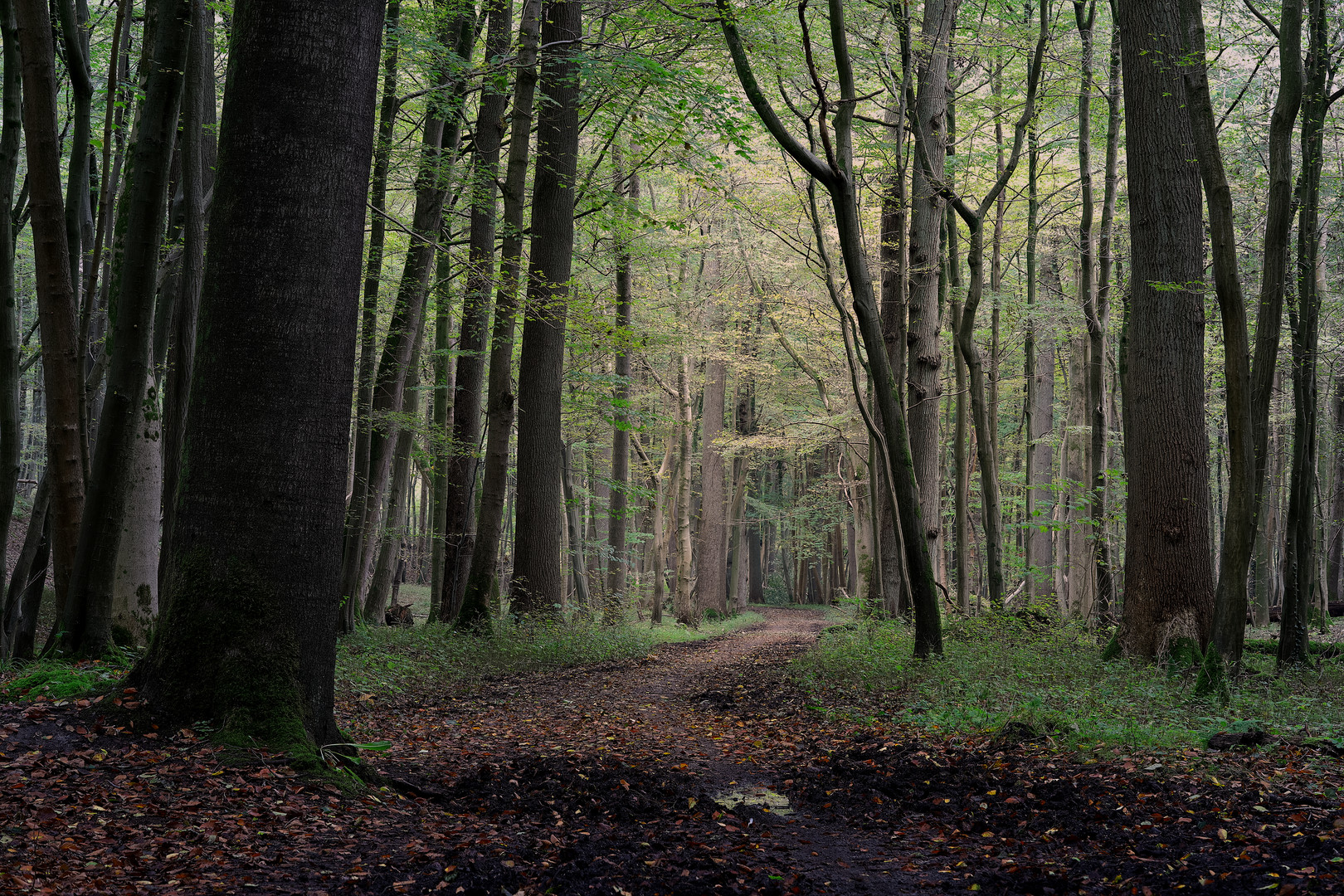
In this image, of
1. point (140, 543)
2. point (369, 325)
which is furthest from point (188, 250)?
point (369, 325)

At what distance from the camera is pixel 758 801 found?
514 cm

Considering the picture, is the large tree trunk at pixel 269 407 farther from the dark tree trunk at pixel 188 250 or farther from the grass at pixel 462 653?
the grass at pixel 462 653

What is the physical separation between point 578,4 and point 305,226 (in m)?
9.94

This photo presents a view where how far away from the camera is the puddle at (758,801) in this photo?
4926mm

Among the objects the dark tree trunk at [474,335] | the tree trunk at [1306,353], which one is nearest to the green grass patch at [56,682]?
the dark tree trunk at [474,335]

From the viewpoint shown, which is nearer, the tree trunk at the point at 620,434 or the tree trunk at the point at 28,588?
the tree trunk at the point at 28,588

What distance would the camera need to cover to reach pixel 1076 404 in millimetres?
19422

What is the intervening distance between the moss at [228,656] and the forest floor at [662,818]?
179mm

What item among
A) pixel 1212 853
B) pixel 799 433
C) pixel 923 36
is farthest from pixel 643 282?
pixel 1212 853

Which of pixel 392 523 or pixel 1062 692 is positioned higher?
pixel 392 523

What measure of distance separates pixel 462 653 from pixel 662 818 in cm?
670

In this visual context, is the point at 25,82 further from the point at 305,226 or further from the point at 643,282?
the point at 643,282

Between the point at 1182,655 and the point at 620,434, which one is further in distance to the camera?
the point at 620,434

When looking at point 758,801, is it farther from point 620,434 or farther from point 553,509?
point 620,434
